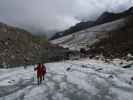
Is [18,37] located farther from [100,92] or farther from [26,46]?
[100,92]

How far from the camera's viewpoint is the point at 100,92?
1598cm

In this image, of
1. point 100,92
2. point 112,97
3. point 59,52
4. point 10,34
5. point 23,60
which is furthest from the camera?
point 59,52

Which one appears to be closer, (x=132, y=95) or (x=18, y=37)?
(x=132, y=95)

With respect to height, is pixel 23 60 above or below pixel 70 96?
above

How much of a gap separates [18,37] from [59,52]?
23.0 metres

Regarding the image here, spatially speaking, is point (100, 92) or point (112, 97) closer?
point (112, 97)

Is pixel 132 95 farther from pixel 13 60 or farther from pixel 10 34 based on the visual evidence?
pixel 10 34

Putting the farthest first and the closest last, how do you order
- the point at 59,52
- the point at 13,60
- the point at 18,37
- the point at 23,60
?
the point at 59,52, the point at 18,37, the point at 23,60, the point at 13,60

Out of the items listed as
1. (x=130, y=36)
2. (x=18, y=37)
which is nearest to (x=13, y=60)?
(x=18, y=37)

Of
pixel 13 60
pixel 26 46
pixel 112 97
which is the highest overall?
pixel 26 46

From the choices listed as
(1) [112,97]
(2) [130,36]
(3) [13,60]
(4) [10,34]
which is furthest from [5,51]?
(2) [130,36]

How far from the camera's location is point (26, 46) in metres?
71.5

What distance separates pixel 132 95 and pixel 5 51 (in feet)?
150

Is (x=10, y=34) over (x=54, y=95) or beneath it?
over
